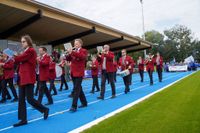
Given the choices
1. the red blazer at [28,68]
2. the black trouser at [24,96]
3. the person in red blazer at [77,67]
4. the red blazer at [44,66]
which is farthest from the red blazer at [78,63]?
the black trouser at [24,96]

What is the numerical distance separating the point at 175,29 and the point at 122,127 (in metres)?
95.5

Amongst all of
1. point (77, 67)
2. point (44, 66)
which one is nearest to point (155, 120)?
point (77, 67)

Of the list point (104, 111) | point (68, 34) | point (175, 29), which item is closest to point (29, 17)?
point (68, 34)

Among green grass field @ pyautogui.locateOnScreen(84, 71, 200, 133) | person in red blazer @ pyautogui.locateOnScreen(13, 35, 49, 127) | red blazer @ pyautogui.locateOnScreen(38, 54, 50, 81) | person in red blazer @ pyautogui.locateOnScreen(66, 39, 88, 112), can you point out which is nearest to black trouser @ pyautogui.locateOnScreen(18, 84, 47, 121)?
person in red blazer @ pyautogui.locateOnScreen(13, 35, 49, 127)

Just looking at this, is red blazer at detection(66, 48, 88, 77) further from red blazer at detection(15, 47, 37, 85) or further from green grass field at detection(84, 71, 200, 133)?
green grass field at detection(84, 71, 200, 133)

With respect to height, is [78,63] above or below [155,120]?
above

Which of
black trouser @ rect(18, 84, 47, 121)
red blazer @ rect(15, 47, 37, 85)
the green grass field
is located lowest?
the green grass field

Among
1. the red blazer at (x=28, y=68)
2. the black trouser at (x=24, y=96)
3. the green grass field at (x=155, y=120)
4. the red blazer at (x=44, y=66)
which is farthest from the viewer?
the red blazer at (x=44, y=66)

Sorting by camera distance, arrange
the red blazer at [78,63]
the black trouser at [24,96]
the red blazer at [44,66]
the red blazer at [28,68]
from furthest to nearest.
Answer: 1. the red blazer at [44,66]
2. the red blazer at [78,63]
3. the black trouser at [24,96]
4. the red blazer at [28,68]

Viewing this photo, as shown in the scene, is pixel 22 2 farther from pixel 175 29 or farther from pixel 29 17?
pixel 175 29

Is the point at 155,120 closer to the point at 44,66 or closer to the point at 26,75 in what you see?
the point at 26,75

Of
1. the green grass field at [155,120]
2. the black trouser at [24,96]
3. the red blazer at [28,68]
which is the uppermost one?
the red blazer at [28,68]

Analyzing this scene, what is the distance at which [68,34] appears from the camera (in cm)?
2547

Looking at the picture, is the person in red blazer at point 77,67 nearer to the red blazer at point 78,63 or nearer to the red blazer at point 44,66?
the red blazer at point 78,63
